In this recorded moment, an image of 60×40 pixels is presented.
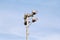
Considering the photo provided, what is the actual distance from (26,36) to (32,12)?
2.46 meters

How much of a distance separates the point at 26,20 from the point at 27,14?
1.86 ft

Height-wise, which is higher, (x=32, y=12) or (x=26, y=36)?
(x=32, y=12)

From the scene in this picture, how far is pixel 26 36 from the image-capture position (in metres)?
34.3

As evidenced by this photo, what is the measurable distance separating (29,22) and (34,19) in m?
0.53

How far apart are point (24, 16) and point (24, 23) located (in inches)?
24.7

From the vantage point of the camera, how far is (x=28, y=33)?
34562 millimetres

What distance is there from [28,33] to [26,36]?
42 cm

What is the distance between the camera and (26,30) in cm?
3475

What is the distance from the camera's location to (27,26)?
34.8 m

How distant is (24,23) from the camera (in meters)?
35.1

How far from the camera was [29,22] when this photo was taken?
35.3 meters

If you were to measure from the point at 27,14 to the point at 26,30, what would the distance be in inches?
58.2

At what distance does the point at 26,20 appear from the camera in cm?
3497

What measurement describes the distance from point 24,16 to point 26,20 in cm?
41
